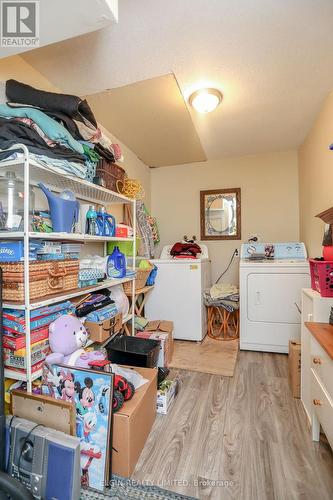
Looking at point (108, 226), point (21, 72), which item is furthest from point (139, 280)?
point (21, 72)

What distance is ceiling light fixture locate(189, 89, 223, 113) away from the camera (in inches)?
75.2

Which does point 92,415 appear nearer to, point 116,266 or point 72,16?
point 116,266

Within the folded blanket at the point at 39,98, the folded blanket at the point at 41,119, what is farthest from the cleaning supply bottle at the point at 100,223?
the folded blanket at the point at 39,98

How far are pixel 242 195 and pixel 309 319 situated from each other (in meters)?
2.20

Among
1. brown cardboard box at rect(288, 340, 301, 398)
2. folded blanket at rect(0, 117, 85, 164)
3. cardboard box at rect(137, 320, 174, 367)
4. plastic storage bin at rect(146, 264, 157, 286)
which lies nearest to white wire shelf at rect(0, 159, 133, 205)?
folded blanket at rect(0, 117, 85, 164)

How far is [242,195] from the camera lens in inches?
131

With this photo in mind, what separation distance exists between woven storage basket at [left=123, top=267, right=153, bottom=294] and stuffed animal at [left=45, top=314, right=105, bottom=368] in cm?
87

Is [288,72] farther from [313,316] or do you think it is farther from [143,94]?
[313,316]

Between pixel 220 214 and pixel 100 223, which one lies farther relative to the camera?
pixel 220 214

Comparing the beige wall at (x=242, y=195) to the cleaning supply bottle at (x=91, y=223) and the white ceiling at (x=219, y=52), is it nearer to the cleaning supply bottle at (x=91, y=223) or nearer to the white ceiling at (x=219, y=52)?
the white ceiling at (x=219, y=52)

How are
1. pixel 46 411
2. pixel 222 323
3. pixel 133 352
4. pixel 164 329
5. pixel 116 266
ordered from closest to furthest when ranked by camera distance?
1. pixel 46 411
2. pixel 133 352
3. pixel 116 266
4. pixel 164 329
5. pixel 222 323

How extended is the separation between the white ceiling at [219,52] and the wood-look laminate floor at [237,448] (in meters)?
2.30

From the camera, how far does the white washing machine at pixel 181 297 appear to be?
2721mm

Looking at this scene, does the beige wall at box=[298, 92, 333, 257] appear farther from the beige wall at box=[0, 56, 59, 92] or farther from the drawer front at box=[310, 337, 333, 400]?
the beige wall at box=[0, 56, 59, 92]
